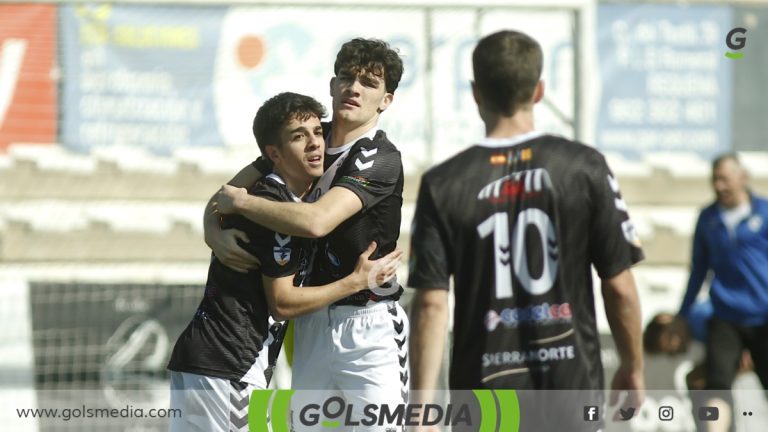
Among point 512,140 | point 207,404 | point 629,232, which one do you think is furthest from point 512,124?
point 207,404

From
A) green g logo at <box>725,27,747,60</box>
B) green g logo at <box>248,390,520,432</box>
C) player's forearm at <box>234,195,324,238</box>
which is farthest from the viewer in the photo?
green g logo at <box>725,27,747,60</box>

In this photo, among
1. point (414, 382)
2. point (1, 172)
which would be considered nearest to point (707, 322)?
point (414, 382)

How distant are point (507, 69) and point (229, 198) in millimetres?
1407

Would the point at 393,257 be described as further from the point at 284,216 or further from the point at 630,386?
the point at 630,386

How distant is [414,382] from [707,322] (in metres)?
4.78

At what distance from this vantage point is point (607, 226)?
3.56 meters

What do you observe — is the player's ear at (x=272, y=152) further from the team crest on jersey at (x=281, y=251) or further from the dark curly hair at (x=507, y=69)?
the dark curly hair at (x=507, y=69)

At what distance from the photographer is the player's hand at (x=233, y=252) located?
14.5 ft

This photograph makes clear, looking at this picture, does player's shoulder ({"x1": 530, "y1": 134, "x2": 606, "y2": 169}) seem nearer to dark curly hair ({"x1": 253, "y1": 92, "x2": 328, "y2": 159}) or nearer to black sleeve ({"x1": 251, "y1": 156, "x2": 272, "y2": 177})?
dark curly hair ({"x1": 253, "y1": 92, "x2": 328, "y2": 159})

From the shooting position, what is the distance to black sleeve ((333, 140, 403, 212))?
446 centimetres

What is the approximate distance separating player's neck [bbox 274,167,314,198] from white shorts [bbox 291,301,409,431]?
503 millimetres

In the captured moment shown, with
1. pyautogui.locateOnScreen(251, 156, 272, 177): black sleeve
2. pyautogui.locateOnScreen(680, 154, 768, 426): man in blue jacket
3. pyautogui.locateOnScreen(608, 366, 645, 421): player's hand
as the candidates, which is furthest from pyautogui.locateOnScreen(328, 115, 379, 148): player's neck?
Result: pyautogui.locateOnScreen(680, 154, 768, 426): man in blue jacket

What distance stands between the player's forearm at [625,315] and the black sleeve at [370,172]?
1.20 metres

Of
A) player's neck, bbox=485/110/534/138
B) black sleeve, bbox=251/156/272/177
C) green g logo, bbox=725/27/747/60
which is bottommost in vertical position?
black sleeve, bbox=251/156/272/177
